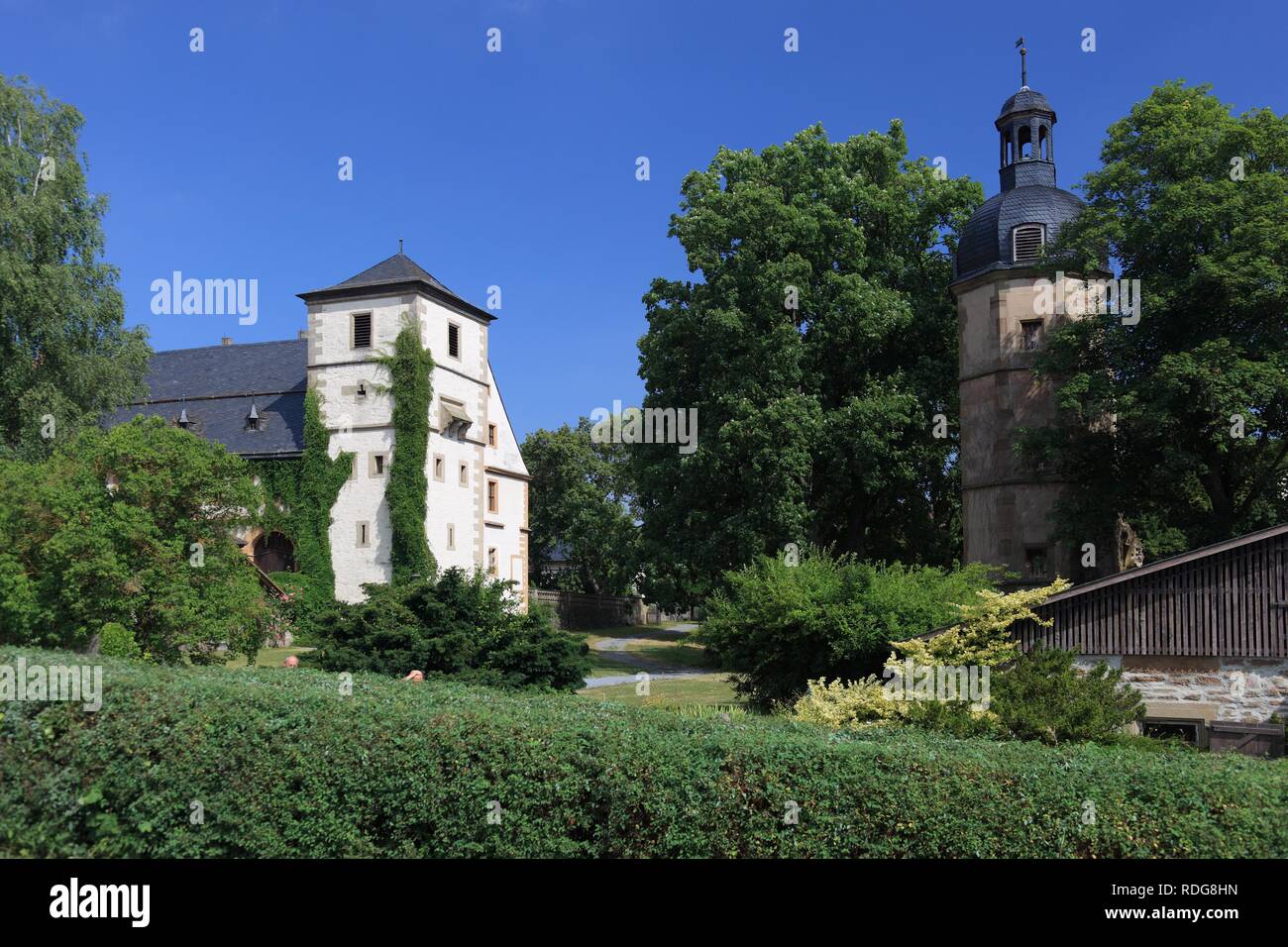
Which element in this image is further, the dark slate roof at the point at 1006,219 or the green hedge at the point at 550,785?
the dark slate roof at the point at 1006,219

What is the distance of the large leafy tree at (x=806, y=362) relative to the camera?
34.1 m

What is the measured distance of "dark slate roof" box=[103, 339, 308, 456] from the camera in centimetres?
4256

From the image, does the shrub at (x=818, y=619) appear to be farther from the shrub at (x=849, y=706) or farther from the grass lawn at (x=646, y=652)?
the grass lawn at (x=646, y=652)

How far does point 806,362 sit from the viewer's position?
1419 inches

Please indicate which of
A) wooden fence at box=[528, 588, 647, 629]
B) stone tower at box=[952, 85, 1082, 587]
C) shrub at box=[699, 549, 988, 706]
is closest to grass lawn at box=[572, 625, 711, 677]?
wooden fence at box=[528, 588, 647, 629]

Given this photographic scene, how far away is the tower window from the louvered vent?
23.5 metres

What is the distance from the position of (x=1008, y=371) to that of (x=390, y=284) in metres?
22.5

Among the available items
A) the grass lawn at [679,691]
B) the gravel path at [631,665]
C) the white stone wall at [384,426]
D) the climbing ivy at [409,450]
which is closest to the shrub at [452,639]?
the grass lawn at [679,691]

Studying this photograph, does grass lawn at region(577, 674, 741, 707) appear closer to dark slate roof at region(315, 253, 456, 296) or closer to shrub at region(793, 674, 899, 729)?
shrub at region(793, 674, 899, 729)

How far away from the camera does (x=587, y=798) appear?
8930 mm

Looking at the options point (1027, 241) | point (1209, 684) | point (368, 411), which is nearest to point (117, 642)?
point (1209, 684)

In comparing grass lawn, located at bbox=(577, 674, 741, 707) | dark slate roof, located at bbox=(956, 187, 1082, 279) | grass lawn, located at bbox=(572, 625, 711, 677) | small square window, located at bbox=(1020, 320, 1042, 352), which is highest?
dark slate roof, located at bbox=(956, 187, 1082, 279)

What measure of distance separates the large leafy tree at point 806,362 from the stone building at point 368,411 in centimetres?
828
